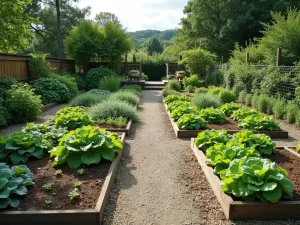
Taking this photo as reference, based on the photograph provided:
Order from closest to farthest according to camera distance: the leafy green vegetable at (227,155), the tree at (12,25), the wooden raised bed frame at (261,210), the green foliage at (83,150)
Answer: the wooden raised bed frame at (261,210) < the leafy green vegetable at (227,155) < the green foliage at (83,150) < the tree at (12,25)

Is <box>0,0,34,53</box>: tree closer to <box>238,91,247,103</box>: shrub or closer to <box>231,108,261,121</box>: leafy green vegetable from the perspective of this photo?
<box>231,108,261,121</box>: leafy green vegetable

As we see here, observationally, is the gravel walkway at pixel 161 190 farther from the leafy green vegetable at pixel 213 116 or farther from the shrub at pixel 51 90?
the shrub at pixel 51 90

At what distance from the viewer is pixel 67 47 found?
17.1 m

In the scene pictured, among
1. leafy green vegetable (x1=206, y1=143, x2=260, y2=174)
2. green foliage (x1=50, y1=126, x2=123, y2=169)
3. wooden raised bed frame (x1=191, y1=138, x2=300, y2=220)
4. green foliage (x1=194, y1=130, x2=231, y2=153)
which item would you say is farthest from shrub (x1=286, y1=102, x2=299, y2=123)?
green foliage (x1=50, y1=126, x2=123, y2=169)

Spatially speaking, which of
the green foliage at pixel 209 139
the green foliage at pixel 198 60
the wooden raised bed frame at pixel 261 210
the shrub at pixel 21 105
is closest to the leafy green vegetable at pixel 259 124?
the green foliage at pixel 209 139

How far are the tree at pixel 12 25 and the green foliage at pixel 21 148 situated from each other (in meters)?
3.75

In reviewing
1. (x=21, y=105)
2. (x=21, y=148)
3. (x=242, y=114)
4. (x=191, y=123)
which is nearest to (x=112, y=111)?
(x=191, y=123)

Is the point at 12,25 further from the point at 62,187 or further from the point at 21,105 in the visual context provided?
the point at 62,187

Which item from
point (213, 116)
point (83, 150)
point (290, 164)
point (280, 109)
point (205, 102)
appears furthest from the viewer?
point (205, 102)

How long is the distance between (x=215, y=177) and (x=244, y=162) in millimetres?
496

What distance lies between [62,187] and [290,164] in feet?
10.7

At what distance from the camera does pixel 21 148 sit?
407 centimetres

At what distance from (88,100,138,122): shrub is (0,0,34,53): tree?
268cm

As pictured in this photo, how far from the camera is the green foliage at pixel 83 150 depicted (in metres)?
3.80
